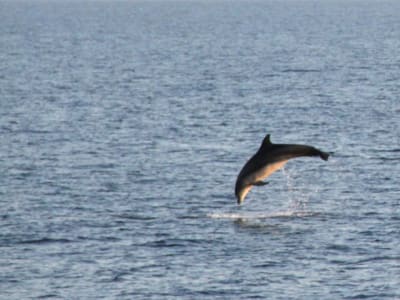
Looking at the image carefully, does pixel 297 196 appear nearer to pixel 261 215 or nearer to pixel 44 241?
pixel 261 215

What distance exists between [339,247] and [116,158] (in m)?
29.9

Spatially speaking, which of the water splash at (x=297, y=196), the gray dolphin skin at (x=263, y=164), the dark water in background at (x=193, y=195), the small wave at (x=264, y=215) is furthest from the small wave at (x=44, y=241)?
the water splash at (x=297, y=196)

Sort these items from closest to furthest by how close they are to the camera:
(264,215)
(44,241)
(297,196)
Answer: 1. (44,241)
2. (264,215)
3. (297,196)

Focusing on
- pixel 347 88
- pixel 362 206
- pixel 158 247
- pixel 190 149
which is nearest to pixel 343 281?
pixel 158 247

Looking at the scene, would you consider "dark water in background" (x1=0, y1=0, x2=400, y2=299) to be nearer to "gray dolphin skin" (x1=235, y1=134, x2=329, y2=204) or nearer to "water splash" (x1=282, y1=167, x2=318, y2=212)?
"water splash" (x1=282, y1=167, x2=318, y2=212)

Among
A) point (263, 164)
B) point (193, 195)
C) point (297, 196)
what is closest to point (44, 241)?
point (263, 164)

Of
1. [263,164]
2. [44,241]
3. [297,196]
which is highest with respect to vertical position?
[263,164]

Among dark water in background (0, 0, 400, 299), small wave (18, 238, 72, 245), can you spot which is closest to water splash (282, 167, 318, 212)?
dark water in background (0, 0, 400, 299)

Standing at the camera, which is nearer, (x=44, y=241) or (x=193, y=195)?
(x=44, y=241)

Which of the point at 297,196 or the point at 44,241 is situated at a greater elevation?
the point at 44,241

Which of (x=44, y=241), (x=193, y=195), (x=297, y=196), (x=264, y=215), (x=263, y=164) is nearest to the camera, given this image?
(x=263, y=164)

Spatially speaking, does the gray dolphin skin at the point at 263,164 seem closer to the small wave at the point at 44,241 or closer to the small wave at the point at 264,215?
the small wave at the point at 44,241

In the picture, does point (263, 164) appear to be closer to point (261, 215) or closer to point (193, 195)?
point (261, 215)

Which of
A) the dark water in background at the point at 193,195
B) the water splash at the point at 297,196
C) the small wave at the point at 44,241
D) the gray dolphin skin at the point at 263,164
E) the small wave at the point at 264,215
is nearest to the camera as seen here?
the dark water in background at the point at 193,195
